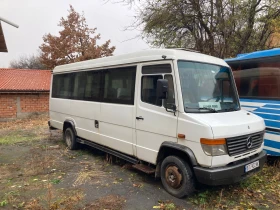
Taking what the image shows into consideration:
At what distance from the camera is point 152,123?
4.73 meters

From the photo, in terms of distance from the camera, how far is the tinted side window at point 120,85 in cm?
530

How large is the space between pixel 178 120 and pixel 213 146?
0.76 meters

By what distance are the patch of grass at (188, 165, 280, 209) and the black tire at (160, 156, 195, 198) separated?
28 cm

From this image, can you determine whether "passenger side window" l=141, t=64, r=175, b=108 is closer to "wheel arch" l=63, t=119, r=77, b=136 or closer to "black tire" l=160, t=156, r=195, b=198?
"black tire" l=160, t=156, r=195, b=198

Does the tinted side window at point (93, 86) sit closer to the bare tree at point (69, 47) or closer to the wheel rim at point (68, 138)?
the wheel rim at point (68, 138)

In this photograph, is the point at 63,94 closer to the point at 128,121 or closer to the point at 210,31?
the point at 128,121

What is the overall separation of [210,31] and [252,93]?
758 centimetres

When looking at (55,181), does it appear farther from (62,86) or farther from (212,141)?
(62,86)

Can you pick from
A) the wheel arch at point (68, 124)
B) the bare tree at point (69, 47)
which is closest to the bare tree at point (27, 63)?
the bare tree at point (69, 47)

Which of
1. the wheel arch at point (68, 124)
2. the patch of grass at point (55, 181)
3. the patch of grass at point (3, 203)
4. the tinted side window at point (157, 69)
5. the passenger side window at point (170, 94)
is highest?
the tinted side window at point (157, 69)

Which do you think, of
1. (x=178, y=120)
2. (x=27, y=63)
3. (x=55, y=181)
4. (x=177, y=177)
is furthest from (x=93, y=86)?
(x=27, y=63)

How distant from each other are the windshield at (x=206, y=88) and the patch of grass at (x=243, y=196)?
159cm

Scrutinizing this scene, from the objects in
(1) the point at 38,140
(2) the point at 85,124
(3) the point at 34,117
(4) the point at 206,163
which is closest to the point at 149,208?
(4) the point at 206,163

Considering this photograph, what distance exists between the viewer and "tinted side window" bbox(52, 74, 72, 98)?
779 centimetres
